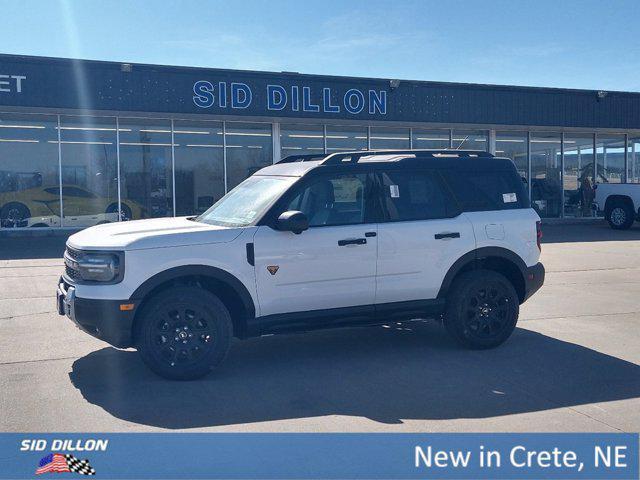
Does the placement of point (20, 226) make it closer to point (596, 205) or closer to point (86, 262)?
point (86, 262)

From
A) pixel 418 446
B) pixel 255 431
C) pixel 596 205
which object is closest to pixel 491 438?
pixel 418 446

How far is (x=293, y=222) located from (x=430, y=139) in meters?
18.1

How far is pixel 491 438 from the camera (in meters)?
4.84

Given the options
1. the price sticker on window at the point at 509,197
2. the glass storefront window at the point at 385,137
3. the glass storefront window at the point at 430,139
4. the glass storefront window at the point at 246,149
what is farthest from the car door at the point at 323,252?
the glass storefront window at the point at 430,139

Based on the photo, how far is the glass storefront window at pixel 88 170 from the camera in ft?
63.5

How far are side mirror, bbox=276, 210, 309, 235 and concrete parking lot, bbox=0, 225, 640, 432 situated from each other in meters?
1.27

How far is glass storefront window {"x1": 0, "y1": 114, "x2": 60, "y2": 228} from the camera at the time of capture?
19.0 m

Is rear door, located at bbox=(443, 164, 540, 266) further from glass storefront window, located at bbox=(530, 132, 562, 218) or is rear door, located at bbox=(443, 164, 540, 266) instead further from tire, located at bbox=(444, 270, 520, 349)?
glass storefront window, located at bbox=(530, 132, 562, 218)

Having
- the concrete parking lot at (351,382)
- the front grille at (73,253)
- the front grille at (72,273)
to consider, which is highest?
the front grille at (73,253)

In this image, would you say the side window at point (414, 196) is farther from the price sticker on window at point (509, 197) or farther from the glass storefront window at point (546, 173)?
the glass storefront window at point (546, 173)

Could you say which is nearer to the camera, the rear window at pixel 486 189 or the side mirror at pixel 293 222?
the side mirror at pixel 293 222

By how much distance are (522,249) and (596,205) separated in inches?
671

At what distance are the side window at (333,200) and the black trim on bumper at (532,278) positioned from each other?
191 cm

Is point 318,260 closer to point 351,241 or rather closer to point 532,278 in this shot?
point 351,241
